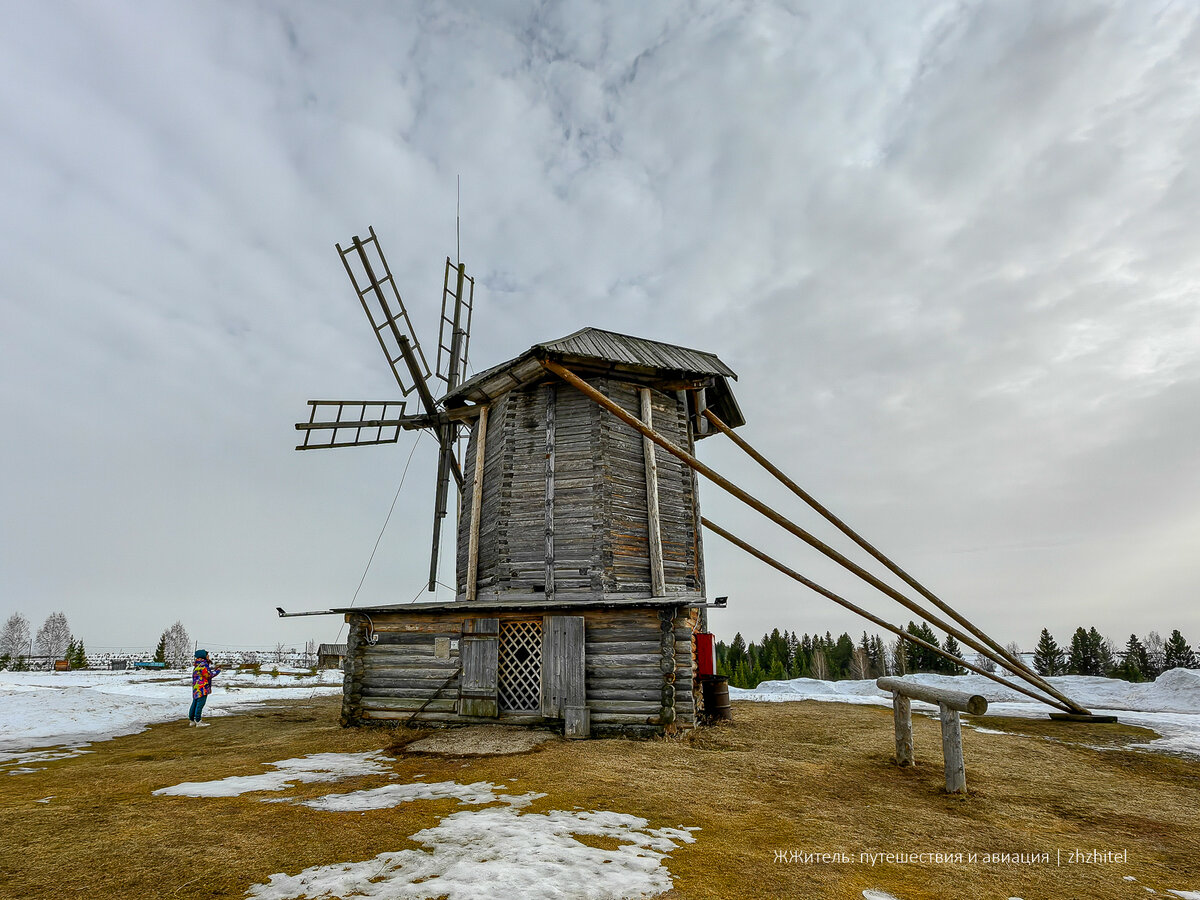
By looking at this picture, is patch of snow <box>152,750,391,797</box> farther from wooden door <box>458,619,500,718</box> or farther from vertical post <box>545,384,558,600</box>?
vertical post <box>545,384,558,600</box>

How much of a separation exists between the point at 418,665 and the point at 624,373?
939 centimetres

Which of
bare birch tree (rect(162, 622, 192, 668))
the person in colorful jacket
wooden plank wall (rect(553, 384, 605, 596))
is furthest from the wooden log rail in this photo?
bare birch tree (rect(162, 622, 192, 668))

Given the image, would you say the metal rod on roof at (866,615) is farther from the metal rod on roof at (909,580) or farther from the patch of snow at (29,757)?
the patch of snow at (29,757)

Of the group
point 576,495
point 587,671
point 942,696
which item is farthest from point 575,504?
point 942,696

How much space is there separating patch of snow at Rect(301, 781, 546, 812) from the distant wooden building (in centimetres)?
482

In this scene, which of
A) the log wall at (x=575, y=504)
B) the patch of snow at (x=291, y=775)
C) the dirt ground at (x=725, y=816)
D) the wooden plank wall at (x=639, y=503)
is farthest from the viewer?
the wooden plank wall at (x=639, y=503)

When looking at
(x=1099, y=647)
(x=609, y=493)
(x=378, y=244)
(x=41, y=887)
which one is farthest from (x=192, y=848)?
(x=1099, y=647)

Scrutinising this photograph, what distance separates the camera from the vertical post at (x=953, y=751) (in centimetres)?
828

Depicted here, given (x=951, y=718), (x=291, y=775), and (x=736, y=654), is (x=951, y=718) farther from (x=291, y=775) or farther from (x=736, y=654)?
(x=736, y=654)

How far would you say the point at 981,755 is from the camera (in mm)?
11164

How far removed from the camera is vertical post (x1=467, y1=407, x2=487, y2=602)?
15.8 metres

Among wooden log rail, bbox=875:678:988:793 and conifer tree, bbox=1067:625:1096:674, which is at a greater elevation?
wooden log rail, bbox=875:678:988:793

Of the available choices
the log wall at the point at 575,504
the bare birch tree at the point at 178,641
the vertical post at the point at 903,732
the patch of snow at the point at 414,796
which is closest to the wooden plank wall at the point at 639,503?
the log wall at the point at 575,504

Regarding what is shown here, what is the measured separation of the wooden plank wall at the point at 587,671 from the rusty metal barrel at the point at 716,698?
2.77 m
